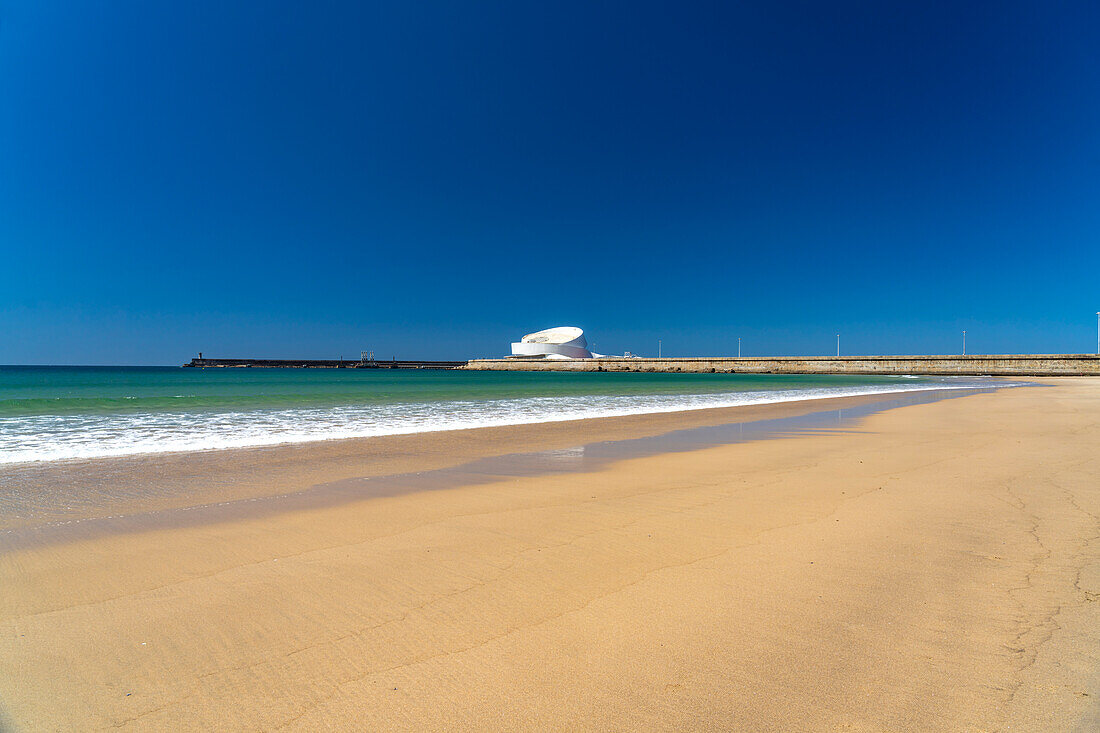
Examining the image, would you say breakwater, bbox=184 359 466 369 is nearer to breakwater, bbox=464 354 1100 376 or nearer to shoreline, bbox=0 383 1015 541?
breakwater, bbox=464 354 1100 376

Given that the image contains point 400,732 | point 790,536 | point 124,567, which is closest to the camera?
point 400,732

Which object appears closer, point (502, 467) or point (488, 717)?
point (488, 717)

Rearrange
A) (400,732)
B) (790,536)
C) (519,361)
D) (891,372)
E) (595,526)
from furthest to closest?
(519,361)
(891,372)
(595,526)
(790,536)
(400,732)

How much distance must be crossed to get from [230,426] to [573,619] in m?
11.6

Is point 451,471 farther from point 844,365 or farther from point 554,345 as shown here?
point 554,345

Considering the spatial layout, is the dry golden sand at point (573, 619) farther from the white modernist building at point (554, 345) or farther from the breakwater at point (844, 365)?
the white modernist building at point (554, 345)

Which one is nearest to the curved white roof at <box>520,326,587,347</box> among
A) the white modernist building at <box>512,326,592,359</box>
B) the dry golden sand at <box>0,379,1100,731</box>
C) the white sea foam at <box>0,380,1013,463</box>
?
the white modernist building at <box>512,326,592,359</box>

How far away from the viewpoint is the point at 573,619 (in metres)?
2.64

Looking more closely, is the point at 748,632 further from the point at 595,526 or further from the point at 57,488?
the point at 57,488

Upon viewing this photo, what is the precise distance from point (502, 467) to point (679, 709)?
5262 millimetres

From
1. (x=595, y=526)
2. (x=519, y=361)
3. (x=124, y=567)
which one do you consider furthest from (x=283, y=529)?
(x=519, y=361)

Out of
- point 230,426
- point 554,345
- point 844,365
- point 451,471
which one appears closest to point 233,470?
point 451,471

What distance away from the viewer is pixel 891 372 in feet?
260

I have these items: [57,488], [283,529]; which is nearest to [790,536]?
[283,529]
